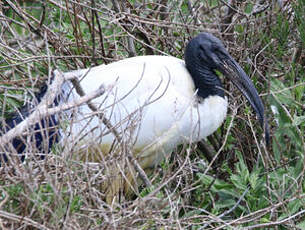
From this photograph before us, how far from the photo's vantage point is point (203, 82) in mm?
3973

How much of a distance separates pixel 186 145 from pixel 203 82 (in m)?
0.52

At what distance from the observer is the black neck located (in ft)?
13.0

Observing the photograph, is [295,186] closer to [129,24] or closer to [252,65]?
[252,65]

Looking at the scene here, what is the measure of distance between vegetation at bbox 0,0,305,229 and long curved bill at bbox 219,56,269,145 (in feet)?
0.19

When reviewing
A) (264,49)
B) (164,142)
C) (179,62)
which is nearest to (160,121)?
(164,142)

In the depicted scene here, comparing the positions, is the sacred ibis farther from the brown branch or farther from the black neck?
the brown branch

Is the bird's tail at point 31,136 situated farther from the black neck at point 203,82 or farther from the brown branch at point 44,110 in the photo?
the black neck at point 203,82

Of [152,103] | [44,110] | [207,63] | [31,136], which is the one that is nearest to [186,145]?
[152,103]

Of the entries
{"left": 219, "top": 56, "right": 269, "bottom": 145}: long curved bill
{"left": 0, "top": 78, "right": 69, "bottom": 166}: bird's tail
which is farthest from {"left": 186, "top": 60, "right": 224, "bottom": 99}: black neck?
{"left": 0, "top": 78, "right": 69, "bottom": 166}: bird's tail

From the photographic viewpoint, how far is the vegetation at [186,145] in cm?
258

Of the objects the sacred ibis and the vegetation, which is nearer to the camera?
the vegetation

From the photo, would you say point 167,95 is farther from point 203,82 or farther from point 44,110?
point 44,110

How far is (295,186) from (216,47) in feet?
3.25

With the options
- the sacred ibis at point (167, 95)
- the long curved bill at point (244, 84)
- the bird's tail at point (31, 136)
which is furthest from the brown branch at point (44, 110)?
the long curved bill at point (244, 84)
